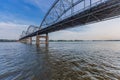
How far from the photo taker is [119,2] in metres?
14.8

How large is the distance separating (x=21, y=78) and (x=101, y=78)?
5617mm

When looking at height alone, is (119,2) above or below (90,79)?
above

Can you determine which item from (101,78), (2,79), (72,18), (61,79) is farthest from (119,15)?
(2,79)

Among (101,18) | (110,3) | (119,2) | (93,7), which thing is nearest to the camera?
(119,2)

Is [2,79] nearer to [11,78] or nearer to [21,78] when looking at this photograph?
[11,78]

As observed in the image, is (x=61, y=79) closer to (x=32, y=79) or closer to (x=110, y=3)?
(x=32, y=79)

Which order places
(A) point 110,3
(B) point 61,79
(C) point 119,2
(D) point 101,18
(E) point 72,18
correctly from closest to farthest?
(B) point 61,79, (C) point 119,2, (A) point 110,3, (D) point 101,18, (E) point 72,18

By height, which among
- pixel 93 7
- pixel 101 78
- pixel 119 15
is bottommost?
pixel 101 78

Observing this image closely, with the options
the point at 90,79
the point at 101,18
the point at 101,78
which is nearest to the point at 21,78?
the point at 90,79

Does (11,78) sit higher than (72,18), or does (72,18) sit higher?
(72,18)

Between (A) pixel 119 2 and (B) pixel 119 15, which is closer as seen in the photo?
(A) pixel 119 2

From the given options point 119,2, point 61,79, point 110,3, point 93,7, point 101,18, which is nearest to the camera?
point 61,79

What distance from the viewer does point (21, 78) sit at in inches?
282

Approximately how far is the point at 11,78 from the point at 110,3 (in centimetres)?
1635
